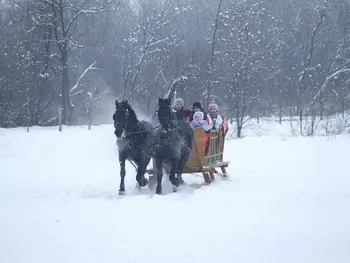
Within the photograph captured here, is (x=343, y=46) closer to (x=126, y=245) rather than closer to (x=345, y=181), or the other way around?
(x=345, y=181)

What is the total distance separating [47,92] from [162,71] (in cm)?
842

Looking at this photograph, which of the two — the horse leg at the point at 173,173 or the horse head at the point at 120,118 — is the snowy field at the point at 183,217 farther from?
the horse head at the point at 120,118

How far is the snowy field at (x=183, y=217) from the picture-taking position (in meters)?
4.83

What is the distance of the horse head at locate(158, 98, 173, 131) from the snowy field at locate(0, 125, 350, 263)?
1410 millimetres

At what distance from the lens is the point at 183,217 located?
20.7ft

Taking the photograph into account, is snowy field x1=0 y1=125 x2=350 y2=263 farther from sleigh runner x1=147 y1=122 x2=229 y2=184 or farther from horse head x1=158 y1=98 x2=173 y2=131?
Result: horse head x1=158 y1=98 x2=173 y2=131

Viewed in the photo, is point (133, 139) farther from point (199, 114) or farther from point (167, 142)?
point (199, 114)

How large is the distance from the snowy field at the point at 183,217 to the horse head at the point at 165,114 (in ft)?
4.62

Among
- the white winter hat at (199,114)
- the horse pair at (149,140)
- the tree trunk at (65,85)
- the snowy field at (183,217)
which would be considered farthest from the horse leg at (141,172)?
the tree trunk at (65,85)

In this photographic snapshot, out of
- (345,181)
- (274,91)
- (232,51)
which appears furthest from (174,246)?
(274,91)

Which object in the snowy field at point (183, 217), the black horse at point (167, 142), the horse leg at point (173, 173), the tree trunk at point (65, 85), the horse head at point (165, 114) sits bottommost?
the snowy field at point (183, 217)

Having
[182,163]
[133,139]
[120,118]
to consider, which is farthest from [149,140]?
[182,163]

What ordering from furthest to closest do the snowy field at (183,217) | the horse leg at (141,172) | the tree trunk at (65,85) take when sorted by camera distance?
the tree trunk at (65,85) < the horse leg at (141,172) < the snowy field at (183,217)

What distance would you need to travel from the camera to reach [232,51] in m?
25.7
